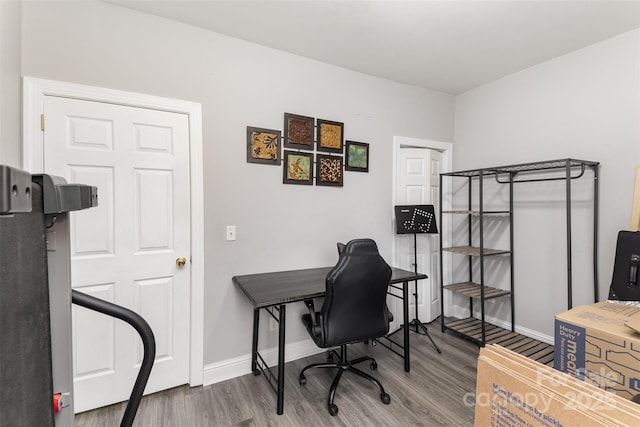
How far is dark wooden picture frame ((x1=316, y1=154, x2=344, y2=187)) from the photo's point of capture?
9.18 feet

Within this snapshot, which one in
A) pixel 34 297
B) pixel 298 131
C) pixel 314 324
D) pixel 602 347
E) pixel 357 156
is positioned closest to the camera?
pixel 34 297

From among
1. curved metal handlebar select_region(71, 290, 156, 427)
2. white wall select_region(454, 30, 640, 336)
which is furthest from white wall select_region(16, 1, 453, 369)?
curved metal handlebar select_region(71, 290, 156, 427)

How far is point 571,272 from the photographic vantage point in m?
2.61

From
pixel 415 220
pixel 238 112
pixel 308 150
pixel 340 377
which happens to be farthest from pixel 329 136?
pixel 340 377

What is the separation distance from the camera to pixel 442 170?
3.63 metres

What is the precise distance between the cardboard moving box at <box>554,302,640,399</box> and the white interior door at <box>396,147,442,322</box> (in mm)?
1657

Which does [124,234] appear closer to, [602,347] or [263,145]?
[263,145]

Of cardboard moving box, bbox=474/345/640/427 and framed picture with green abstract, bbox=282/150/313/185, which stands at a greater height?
framed picture with green abstract, bbox=282/150/313/185

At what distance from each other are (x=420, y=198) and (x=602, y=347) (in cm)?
210

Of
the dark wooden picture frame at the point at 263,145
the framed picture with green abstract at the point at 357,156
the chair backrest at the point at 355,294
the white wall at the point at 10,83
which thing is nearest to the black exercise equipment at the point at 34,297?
the white wall at the point at 10,83

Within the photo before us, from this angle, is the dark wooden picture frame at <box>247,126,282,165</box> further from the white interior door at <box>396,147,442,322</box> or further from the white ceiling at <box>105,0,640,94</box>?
the white interior door at <box>396,147,442,322</box>

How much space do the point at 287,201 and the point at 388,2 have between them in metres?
1.66

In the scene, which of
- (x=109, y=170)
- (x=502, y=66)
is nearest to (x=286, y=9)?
(x=109, y=170)

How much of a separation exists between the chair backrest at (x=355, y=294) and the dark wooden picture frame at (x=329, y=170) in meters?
1.01
